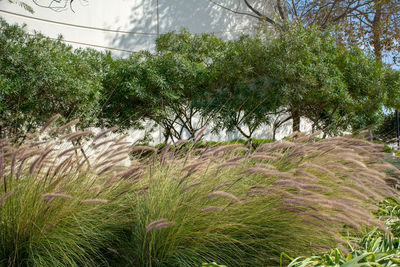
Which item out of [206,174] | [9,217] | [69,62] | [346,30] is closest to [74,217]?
[9,217]

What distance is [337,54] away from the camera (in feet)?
30.2

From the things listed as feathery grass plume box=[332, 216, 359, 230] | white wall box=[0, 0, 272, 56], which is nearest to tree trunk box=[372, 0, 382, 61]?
white wall box=[0, 0, 272, 56]

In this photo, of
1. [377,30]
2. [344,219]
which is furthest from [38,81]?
[377,30]

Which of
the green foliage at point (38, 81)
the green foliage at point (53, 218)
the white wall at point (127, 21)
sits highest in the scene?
the white wall at point (127, 21)

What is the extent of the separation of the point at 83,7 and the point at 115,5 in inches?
51.4

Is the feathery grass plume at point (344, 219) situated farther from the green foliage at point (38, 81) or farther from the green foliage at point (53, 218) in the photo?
the green foliage at point (38, 81)

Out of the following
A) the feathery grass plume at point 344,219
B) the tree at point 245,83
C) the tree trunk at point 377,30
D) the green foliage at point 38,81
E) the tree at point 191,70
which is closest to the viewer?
the feathery grass plume at point 344,219

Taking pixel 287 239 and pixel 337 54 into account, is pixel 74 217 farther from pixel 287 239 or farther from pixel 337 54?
pixel 337 54

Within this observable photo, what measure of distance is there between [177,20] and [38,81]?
912 centimetres

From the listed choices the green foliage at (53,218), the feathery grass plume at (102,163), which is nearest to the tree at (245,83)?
the feathery grass plume at (102,163)

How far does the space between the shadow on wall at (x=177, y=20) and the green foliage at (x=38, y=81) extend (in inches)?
228

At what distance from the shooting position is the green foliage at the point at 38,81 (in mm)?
6807

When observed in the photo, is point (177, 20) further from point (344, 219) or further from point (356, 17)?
point (344, 219)

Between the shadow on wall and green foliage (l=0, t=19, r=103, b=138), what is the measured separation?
5.80 metres
